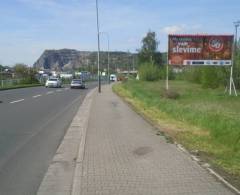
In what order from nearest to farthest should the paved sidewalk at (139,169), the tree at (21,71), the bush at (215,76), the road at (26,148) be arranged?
the paved sidewalk at (139,169) → the road at (26,148) → the bush at (215,76) → the tree at (21,71)

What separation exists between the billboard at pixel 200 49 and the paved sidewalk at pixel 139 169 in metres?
24.9

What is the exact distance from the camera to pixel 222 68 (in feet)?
160

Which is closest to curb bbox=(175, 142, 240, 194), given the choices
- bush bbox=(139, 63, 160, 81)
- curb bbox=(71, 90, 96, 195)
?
curb bbox=(71, 90, 96, 195)

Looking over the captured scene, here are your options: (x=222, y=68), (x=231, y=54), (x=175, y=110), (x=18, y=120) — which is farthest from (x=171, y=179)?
(x=222, y=68)

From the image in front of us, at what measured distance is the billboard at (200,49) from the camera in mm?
37781

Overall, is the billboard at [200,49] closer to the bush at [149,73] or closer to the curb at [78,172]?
the curb at [78,172]

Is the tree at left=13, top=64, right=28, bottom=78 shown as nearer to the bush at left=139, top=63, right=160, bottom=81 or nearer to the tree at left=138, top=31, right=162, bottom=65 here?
the bush at left=139, top=63, right=160, bottom=81

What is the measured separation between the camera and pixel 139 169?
853 centimetres

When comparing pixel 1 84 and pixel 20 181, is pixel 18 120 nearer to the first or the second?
pixel 20 181

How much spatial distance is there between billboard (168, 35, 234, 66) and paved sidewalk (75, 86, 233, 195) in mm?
24920

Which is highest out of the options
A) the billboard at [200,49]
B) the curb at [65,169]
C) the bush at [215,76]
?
the billboard at [200,49]

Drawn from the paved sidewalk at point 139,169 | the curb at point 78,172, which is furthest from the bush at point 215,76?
the curb at point 78,172

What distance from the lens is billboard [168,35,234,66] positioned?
37781 millimetres

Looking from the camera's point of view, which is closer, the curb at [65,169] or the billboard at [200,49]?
the curb at [65,169]
